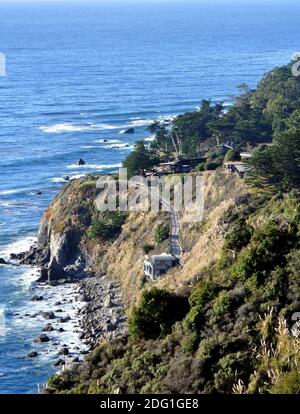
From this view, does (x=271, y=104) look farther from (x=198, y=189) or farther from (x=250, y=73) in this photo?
(x=250, y=73)

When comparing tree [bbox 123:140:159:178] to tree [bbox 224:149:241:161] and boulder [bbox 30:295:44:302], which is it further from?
boulder [bbox 30:295:44:302]

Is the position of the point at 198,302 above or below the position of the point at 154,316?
above

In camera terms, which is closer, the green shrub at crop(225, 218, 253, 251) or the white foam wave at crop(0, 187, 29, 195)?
the green shrub at crop(225, 218, 253, 251)

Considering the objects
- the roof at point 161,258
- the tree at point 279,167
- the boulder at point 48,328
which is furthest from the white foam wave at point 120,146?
the boulder at point 48,328

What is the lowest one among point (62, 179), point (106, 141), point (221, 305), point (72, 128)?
point (221, 305)

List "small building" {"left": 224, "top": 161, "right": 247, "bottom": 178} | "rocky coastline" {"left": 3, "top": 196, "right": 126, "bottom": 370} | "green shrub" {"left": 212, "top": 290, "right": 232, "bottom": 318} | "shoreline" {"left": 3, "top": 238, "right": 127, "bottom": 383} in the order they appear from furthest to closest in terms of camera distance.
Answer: "small building" {"left": 224, "top": 161, "right": 247, "bottom": 178} < "rocky coastline" {"left": 3, "top": 196, "right": 126, "bottom": 370} < "shoreline" {"left": 3, "top": 238, "right": 127, "bottom": 383} < "green shrub" {"left": 212, "top": 290, "right": 232, "bottom": 318}

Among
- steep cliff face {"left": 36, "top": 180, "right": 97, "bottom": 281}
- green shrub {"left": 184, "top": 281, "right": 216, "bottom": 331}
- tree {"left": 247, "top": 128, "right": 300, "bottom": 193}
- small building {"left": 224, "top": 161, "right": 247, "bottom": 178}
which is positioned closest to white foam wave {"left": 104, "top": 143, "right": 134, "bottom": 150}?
steep cliff face {"left": 36, "top": 180, "right": 97, "bottom": 281}

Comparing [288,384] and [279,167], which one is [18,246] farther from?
[288,384]

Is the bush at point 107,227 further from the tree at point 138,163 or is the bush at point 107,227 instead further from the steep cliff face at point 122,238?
the tree at point 138,163

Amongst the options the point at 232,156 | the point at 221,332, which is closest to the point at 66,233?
the point at 232,156
